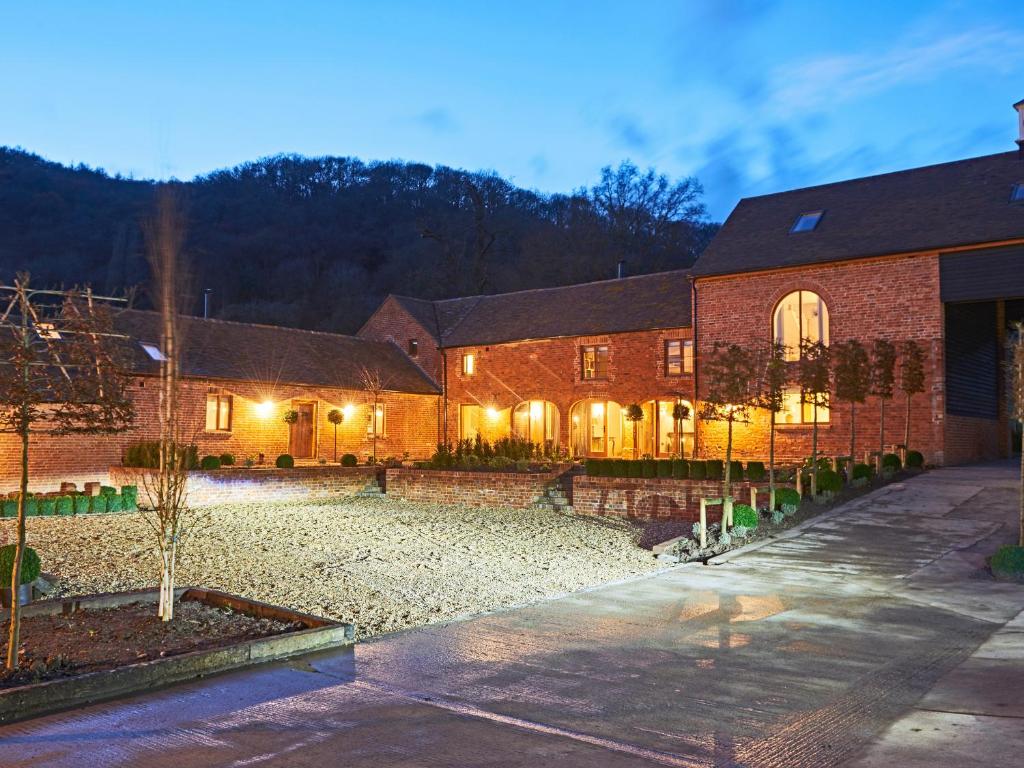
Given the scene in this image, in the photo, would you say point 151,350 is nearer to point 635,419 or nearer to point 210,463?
point 210,463

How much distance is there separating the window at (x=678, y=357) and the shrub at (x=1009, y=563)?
51.6 feet

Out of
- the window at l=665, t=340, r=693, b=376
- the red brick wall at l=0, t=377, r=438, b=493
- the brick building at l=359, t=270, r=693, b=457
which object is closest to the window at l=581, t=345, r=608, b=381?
the brick building at l=359, t=270, r=693, b=457

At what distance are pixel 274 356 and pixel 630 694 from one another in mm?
22514

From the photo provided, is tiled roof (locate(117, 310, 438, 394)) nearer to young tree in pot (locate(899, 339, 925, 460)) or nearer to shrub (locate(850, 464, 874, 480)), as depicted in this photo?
young tree in pot (locate(899, 339, 925, 460))

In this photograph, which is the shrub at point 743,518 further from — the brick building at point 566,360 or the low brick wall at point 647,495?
the brick building at point 566,360

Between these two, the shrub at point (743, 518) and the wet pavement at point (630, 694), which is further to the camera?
the shrub at point (743, 518)

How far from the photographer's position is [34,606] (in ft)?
23.6

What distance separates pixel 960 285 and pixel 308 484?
1572cm

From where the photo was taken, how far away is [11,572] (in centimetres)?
795

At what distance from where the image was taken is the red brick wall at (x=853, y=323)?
20.7 metres

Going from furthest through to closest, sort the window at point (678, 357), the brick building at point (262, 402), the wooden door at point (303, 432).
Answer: the wooden door at point (303, 432), the window at point (678, 357), the brick building at point (262, 402)

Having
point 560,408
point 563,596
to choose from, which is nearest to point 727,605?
point 563,596

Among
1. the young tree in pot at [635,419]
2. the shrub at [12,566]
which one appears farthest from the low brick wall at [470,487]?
the shrub at [12,566]

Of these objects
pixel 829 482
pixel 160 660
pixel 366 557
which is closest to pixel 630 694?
pixel 160 660
